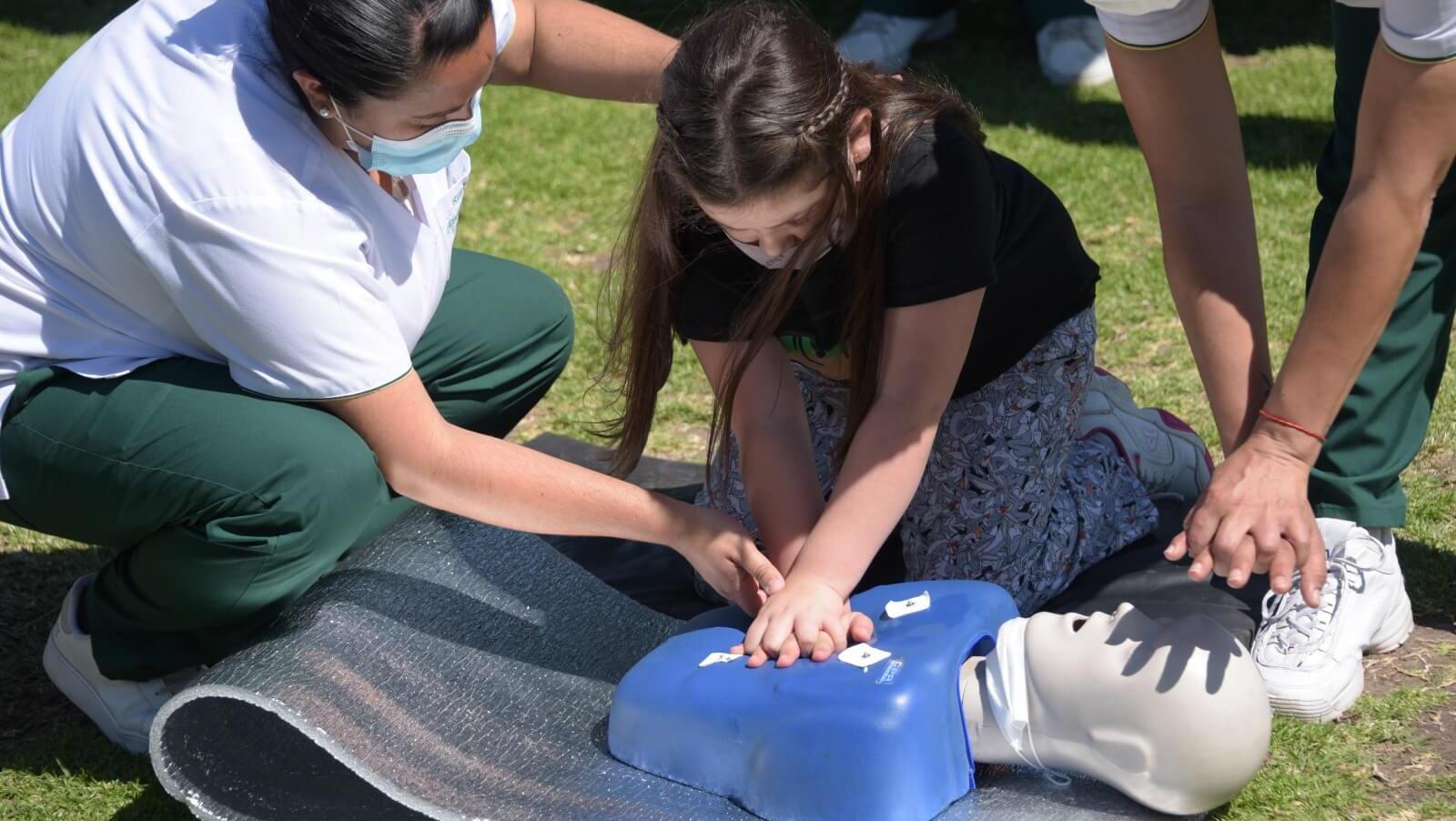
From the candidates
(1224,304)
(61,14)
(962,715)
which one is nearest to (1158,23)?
(1224,304)

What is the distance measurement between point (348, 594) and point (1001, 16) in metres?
4.51

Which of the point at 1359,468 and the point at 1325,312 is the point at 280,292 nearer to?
the point at 1325,312

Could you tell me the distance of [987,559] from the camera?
2146mm

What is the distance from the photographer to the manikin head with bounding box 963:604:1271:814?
156 cm

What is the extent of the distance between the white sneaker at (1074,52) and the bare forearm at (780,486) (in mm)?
3369

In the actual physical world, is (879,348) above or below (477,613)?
above

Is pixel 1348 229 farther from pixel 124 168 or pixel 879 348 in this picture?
pixel 124 168

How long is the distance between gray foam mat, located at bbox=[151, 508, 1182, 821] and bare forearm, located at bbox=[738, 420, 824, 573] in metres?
0.29

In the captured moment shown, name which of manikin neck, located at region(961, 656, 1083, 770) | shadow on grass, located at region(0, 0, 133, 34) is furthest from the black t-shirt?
shadow on grass, located at region(0, 0, 133, 34)

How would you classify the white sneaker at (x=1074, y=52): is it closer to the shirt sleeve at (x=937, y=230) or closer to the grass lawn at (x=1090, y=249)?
the grass lawn at (x=1090, y=249)

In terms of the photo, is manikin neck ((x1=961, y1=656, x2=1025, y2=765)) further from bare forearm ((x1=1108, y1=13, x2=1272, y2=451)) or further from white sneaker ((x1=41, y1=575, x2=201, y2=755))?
white sneaker ((x1=41, y1=575, x2=201, y2=755))

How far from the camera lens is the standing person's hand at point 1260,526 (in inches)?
61.7

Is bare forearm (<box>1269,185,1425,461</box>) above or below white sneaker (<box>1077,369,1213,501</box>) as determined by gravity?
above

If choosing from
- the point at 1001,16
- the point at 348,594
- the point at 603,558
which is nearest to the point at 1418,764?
the point at 603,558
